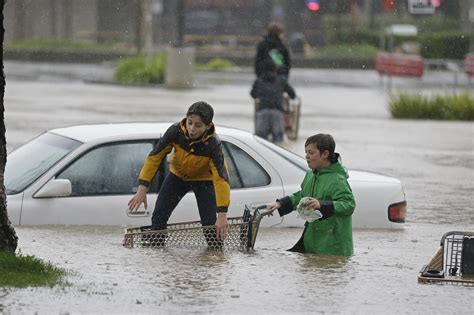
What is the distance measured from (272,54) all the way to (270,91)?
630 millimetres

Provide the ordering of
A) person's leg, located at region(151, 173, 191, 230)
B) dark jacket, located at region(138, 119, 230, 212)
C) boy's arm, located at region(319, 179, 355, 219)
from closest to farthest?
boy's arm, located at region(319, 179, 355, 219) → dark jacket, located at region(138, 119, 230, 212) → person's leg, located at region(151, 173, 191, 230)

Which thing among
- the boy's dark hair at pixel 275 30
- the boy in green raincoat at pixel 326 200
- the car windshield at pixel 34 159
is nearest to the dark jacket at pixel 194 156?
the boy in green raincoat at pixel 326 200

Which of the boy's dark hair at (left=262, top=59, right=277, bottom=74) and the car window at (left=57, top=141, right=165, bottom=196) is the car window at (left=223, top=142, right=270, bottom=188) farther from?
the boy's dark hair at (left=262, top=59, right=277, bottom=74)

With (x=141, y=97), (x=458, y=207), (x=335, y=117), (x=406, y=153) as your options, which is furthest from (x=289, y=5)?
(x=458, y=207)

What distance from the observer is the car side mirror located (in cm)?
1027

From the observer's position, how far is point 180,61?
115 feet

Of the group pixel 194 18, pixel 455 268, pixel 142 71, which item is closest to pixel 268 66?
pixel 455 268

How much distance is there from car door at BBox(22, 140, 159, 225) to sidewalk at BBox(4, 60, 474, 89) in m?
26.4

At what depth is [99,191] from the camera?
10578mm

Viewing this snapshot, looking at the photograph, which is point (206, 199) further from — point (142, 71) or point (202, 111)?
point (142, 71)

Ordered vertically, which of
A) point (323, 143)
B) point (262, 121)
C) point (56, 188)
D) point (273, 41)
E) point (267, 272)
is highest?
point (273, 41)

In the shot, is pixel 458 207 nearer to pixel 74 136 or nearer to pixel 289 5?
pixel 74 136

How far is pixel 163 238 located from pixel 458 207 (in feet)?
19.2

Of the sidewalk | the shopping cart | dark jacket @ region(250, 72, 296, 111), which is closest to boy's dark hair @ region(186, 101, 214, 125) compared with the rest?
dark jacket @ region(250, 72, 296, 111)
